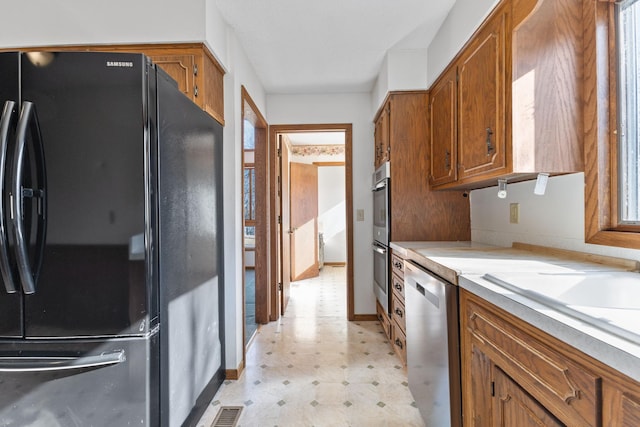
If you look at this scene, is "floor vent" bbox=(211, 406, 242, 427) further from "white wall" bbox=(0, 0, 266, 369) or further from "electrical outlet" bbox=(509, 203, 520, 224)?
"white wall" bbox=(0, 0, 266, 369)

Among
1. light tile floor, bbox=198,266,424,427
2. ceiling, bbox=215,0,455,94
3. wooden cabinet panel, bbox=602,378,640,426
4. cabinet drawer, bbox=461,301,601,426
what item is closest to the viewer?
wooden cabinet panel, bbox=602,378,640,426

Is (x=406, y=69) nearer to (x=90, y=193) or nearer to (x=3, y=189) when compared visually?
(x=90, y=193)

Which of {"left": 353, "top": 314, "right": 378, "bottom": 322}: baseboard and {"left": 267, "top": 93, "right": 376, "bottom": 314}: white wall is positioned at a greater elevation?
{"left": 267, "top": 93, "right": 376, "bottom": 314}: white wall

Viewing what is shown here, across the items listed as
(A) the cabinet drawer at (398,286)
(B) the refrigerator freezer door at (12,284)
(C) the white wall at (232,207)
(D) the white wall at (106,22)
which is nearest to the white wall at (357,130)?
(A) the cabinet drawer at (398,286)

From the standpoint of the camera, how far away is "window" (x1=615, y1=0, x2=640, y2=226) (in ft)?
4.12

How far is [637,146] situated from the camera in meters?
1.25

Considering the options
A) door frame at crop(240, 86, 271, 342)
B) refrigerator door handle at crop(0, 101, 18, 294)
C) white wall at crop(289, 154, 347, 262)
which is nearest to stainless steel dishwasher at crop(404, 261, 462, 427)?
refrigerator door handle at crop(0, 101, 18, 294)

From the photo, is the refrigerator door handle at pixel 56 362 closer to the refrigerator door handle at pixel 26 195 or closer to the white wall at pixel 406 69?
the refrigerator door handle at pixel 26 195

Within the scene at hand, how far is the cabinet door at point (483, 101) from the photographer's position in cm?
A: 151

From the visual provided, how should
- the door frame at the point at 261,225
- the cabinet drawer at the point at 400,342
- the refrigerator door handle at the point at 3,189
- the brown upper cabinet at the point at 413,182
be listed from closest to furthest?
the refrigerator door handle at the point at 3,189
the cabinet drawer at the point at 400,342
the brown upper cabinet at the point at 413,182
the door frame at the point at 261,225

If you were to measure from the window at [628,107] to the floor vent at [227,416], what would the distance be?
6.82 ft

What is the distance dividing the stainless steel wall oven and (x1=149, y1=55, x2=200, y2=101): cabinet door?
1512 mm

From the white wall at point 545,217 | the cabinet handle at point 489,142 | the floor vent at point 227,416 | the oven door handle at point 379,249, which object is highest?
the cabinet handle at point 489,142

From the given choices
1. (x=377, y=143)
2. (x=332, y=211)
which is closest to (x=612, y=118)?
(x=377, y=143)
